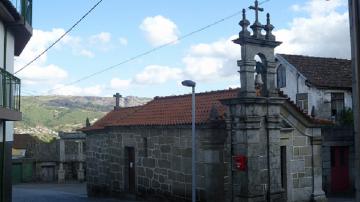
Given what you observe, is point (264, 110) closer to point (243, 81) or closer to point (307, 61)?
point (243, 81)

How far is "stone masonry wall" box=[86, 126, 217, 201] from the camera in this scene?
17.5 meters

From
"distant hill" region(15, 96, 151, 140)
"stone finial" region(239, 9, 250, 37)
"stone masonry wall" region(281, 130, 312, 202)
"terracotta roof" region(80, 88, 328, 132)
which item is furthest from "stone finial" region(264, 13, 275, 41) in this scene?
"distant hill" region(15, 96, 151, 140)

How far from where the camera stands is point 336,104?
24109 mm

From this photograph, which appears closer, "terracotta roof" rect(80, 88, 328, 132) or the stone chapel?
the stone chapel

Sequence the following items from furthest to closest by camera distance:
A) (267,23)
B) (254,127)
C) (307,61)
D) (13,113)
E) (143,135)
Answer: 1. (307,61)
2. (143,135)
3. (267,23)
4. (254,127)
5. (13,113)

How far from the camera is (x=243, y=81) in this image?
50.4 feet

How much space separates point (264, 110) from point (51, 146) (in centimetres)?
2864

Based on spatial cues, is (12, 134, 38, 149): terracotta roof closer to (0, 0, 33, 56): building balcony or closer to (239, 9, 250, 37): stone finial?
(0, 0, 33, 56): building balcony

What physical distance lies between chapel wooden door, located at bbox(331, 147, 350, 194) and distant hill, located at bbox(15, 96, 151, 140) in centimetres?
6116

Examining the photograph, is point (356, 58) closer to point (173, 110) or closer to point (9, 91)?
point (9, 91)

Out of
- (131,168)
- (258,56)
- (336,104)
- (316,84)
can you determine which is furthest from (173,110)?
(336,104)

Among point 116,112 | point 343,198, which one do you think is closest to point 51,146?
point 116,112

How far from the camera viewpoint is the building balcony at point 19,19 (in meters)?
12.0

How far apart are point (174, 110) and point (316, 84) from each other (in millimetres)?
8037
